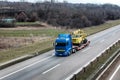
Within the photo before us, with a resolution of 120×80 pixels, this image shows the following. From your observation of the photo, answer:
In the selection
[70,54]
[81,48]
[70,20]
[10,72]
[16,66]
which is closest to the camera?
[10,72]

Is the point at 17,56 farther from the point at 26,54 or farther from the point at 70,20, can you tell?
the point at 70,20

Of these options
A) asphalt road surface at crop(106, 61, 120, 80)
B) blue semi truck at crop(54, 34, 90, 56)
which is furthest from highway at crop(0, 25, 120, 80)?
asphalt road surface at crop(106, 61, 120, 80)

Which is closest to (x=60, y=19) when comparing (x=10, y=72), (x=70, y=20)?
(x=70, y=20)

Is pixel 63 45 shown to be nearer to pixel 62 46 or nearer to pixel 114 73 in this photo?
pixel 62 46

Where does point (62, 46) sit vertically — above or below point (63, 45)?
below

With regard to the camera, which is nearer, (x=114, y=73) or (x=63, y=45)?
(x=114, y=73)

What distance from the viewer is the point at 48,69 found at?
1030 inches

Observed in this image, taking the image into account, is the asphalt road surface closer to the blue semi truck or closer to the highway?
the highway

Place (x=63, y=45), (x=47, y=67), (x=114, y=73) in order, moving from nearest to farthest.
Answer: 1. (x=114, y=73)
2. (x=47, y=67)
3. (x=63, y=45)

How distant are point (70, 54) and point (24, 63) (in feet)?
22.8

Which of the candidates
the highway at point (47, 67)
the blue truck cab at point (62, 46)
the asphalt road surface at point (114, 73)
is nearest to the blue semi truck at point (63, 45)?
the blue truck cab at point (62, 46)

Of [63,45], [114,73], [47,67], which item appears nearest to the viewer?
[114,73]

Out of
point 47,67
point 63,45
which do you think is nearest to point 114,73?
point 47,67

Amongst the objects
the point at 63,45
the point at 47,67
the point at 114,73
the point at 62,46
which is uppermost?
the point at 63,45
